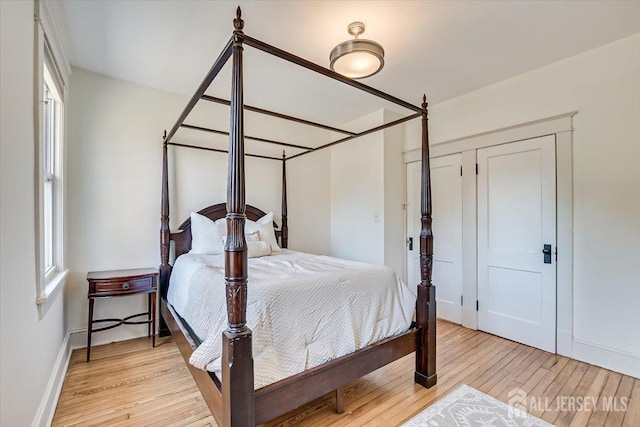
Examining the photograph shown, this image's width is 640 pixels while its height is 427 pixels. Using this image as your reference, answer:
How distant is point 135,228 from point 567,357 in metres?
4.30

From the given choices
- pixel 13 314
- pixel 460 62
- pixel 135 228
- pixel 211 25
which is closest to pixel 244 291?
pixel 13 314

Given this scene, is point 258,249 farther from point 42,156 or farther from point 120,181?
point 42,156

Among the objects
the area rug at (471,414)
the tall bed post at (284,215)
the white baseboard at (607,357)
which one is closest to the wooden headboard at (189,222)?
the tall bed post at (284,215)

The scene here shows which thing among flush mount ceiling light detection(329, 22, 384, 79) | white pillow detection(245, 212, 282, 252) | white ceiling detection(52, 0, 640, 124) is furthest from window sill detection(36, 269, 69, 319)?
flush mount ceiling light detection(329, 22, 384, 79)

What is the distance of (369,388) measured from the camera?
216cm

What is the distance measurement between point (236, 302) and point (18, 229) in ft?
3.52

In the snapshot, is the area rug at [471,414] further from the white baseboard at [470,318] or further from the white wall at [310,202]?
the white wall at [310,202]

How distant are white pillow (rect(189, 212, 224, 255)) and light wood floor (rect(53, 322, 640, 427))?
3.18 feet

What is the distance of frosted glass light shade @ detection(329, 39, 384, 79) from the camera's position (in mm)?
1987

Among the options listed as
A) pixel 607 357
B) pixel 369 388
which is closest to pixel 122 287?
pixel 369 388

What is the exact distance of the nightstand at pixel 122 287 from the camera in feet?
8.36

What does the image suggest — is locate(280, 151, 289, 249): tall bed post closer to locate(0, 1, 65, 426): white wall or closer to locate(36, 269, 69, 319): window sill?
locate(36, 269, 69, 319): window sill

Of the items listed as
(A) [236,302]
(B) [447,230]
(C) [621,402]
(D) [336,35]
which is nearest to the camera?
(A) [236,302]

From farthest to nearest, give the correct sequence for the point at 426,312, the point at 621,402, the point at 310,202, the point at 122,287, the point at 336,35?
the point at 310,202, the point at 122,287, the point at 336,35, the point at 426,312, the point at 621,402
